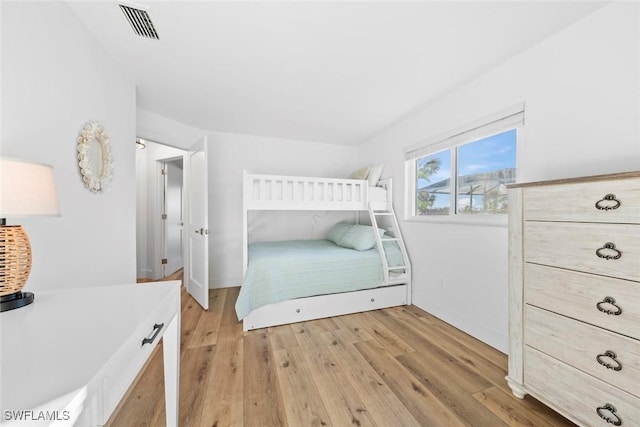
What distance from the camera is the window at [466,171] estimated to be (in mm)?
1921

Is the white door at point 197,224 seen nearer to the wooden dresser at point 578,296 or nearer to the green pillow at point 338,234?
the green pillow at point 338,234

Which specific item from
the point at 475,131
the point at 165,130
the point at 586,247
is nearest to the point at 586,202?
the point at 586,247

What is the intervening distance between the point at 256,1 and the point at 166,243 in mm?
3675

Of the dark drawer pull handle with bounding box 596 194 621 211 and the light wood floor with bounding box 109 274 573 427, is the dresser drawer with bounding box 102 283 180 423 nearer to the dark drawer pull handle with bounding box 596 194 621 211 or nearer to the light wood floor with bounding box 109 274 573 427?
the light wood floor with bounding box 109 274 573 427

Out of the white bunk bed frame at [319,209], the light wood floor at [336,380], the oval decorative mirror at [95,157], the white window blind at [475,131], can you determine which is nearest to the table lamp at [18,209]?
the oval decorative mirror at [95,157]

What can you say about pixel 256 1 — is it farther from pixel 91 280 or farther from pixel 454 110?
pixel 91 280

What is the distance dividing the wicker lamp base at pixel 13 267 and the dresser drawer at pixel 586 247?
2293 millimetres

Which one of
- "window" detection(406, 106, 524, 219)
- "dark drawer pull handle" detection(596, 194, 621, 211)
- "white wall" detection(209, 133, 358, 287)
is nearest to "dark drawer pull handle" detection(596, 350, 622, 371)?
"dark drawer pull handle" detection(596, 194, 621, 211)

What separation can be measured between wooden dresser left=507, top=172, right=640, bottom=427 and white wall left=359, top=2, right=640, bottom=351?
18.4 inches

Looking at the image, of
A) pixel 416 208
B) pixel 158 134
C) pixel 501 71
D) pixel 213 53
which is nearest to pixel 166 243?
pixel 158 134

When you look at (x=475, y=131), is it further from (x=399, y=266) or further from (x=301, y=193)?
(x=301, y=193)

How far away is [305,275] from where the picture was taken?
7.65 ft

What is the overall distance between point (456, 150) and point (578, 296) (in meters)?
1.63

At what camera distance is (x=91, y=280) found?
1.55 m
